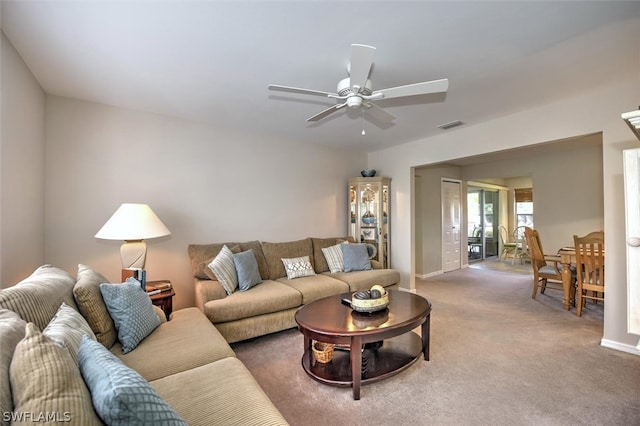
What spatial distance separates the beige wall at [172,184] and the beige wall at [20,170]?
20 cm

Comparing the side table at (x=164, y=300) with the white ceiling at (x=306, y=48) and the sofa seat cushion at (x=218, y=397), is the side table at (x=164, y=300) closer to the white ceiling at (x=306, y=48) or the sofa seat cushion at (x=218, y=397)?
the sofa seat cushion at (x=218, y=397)

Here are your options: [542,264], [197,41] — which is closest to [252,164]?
[197,41]

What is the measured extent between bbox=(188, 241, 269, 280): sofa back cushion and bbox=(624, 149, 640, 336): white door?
3269 mm

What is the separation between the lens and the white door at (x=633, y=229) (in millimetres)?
1557

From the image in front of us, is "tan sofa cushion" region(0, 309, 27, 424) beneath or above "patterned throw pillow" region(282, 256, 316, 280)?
above

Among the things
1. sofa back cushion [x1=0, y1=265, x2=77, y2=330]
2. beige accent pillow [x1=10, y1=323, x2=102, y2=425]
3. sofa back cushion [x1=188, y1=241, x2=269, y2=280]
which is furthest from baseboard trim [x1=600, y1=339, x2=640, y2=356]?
sofa back cushion [x1=0, y1=265, x2=77, y2=330]

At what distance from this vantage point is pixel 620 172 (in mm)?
2684

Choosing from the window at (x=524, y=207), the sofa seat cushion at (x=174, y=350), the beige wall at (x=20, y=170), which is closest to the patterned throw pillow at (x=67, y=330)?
the sofa seat cushion at (x=174, y=350)

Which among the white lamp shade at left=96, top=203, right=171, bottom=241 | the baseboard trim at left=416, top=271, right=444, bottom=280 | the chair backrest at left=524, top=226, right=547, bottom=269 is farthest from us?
the baseboard trim at left=416, top=271, right=444, bottom=280

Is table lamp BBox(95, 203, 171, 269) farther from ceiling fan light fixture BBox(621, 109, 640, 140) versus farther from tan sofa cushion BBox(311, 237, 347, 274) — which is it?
ceiling fan light fixture BBox(621, 109, 640, 140)

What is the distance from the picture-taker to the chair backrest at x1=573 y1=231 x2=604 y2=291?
11.0 feet

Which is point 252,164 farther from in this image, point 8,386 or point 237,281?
point 8,386

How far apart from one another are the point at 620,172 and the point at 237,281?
13.0ft

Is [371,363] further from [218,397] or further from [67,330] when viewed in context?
[67,330]
